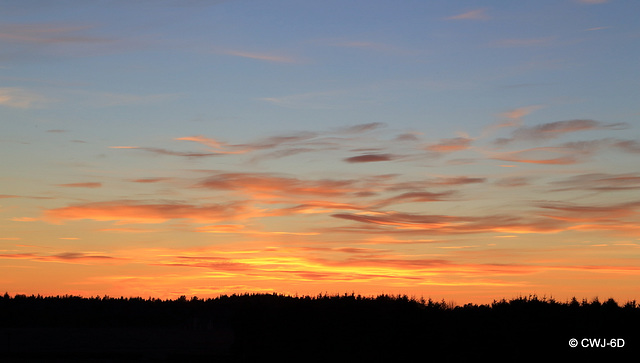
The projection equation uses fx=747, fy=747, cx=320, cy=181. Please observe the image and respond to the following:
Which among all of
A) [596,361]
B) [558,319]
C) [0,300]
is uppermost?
[0,300]

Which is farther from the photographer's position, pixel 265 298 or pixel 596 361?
pixel 265 298

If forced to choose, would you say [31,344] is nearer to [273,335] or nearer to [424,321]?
[273,335]

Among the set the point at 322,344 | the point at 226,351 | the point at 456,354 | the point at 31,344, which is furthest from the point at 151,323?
the point at 456,354

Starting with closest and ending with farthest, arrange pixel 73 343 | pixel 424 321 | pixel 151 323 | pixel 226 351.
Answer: pixel 424 321 → pixel 226 351 → pixel 73 343 → pixel 151 323

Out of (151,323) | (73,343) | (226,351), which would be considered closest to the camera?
(226,351)

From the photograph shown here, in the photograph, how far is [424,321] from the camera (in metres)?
35.6

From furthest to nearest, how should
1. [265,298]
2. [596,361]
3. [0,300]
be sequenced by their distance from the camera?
[0,300], [265,298], [596,361]

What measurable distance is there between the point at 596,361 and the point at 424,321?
349 inches

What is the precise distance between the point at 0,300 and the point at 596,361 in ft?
211

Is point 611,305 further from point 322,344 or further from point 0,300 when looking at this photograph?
point 0,300

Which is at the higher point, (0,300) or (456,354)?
(0,300)

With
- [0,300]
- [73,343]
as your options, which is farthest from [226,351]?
[0,300]

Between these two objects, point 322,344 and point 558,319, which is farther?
point 322,344

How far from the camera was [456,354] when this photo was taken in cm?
3331
